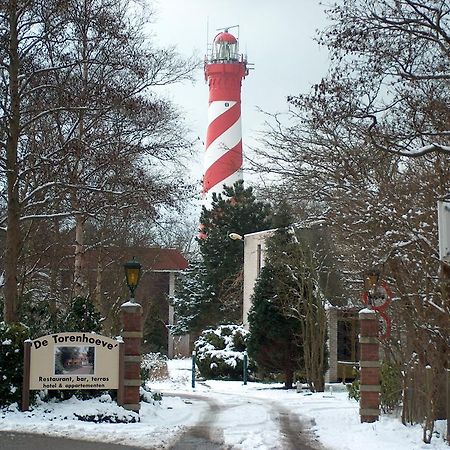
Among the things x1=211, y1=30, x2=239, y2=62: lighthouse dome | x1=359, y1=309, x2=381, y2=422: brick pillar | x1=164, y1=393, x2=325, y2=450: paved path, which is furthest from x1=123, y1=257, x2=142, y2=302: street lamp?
x1=211, y1=30, x2=239, y2=62: lighthouse dome

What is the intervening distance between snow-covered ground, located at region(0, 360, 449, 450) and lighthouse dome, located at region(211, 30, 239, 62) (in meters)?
32.0

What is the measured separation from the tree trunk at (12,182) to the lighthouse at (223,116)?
89.7ft

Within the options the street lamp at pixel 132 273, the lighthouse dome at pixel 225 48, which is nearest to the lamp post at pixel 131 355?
the street lamp at pixel 132 273

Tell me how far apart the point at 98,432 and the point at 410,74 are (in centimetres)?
734

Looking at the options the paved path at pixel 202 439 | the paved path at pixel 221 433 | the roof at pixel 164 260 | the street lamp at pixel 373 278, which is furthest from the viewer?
the roof at pixel 164 260

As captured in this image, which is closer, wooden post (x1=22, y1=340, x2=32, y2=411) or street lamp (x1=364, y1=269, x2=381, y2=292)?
wooden post (x1=22, y1=340, x2=32, y2=411)

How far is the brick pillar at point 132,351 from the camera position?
14.4 m

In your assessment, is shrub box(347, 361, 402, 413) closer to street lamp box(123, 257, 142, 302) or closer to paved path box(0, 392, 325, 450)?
paved path box(0, 392, 325, 450)

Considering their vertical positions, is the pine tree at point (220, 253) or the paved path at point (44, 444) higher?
the pine tree at point (220, 253)

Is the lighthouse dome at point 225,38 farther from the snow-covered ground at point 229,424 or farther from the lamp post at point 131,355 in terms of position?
the lamp post at point 131,355

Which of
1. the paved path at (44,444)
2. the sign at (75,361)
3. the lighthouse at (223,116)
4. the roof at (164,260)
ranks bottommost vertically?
the paved path at (44,444)

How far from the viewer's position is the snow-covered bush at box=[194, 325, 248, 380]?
29.3m

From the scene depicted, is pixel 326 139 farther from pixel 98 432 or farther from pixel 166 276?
pixel 166 276

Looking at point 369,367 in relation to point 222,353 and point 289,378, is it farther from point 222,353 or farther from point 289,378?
point 222,353
